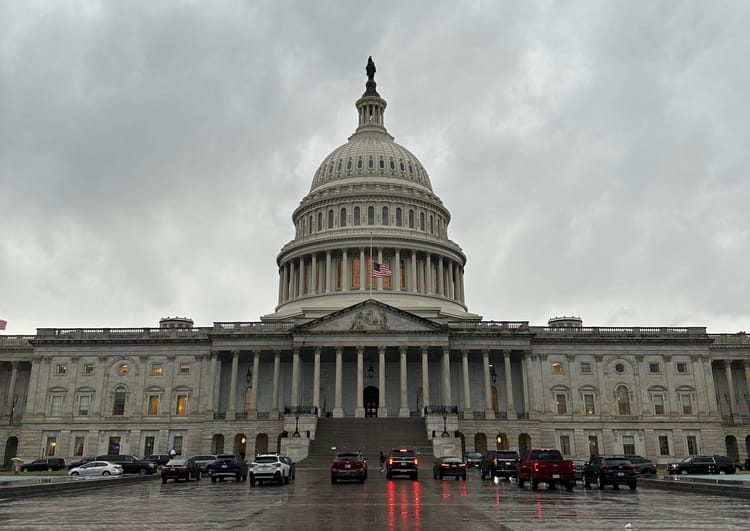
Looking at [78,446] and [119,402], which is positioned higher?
[119,402]

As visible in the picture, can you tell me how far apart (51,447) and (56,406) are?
4667 mm

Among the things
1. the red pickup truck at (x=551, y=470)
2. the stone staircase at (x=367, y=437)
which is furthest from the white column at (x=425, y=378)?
the red pickup truck at (x=551, y=470)

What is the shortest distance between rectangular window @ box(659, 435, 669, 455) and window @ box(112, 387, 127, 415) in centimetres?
6192

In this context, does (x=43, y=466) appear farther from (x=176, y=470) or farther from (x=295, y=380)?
(x=176, y=470)

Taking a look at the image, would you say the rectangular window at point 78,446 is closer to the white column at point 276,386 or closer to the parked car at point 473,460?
the white column at point 276,386

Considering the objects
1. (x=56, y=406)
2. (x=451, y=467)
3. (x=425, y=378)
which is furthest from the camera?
(x=56, y=406)

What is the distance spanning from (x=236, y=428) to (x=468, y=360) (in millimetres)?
27319

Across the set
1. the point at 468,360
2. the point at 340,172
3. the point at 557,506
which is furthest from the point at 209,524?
the point at 340,172

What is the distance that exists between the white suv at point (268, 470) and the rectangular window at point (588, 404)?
50.2 meters

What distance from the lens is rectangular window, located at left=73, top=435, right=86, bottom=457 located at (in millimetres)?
77000

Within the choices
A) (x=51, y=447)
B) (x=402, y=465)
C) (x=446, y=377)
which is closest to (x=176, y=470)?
(x=402, y=465)

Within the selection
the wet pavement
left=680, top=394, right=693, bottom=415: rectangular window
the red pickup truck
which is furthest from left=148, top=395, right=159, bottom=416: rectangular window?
left=680, top=394, right=693, bottom=415: rectangular window

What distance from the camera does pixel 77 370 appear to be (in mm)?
79812

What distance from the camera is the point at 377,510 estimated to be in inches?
842
